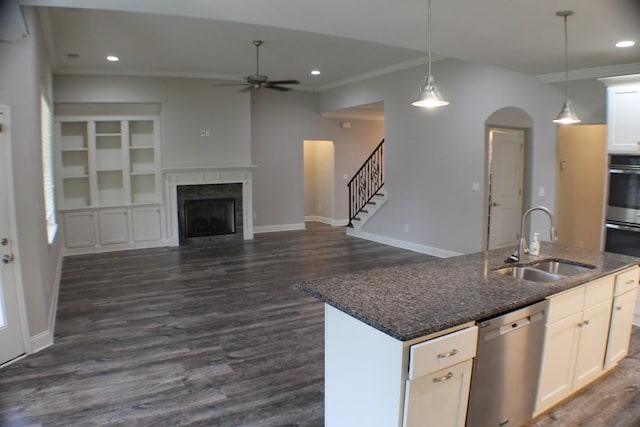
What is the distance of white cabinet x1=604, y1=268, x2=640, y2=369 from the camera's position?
3.12 m

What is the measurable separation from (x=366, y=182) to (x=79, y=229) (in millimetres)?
5980

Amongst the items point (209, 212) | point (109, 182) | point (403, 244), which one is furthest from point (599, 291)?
point (109, 182)

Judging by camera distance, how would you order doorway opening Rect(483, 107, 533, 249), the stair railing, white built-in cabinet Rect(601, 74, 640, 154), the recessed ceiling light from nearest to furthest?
the recessed ceiling light < white built-in cabinet Rect(601, 74, 640, 154) < doorway opening Rect(483, 107, 533, 249) < the stair railing

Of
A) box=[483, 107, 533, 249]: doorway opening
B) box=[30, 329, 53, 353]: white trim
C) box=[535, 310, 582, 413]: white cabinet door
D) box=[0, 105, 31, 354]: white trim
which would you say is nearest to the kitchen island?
box=[535, 310, 582, 413]: white cabinet door

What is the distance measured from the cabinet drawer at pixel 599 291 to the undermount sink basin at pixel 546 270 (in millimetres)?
128

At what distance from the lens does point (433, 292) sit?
242 cm

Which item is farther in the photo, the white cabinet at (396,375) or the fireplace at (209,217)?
the fireplace at (209,217)

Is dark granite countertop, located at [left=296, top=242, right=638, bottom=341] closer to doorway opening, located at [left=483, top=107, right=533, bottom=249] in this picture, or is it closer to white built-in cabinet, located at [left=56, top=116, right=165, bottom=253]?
doorway opening, located at [left=483, top=107, right=533, bottom=249]

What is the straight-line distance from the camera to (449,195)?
6906 mm

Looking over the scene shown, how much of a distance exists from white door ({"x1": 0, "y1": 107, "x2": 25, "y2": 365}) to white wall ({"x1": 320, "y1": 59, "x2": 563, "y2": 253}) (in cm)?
571

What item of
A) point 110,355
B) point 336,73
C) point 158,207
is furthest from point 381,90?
point 110,355

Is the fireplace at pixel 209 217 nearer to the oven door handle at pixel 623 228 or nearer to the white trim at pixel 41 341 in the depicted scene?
the white trim at pixel 41 341

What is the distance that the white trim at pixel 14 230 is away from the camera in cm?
339

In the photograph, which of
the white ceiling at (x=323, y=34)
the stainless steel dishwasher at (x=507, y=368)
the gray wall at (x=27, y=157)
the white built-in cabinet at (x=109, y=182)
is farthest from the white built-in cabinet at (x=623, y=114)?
the white built-in cabinet at (x=109, y=182)
